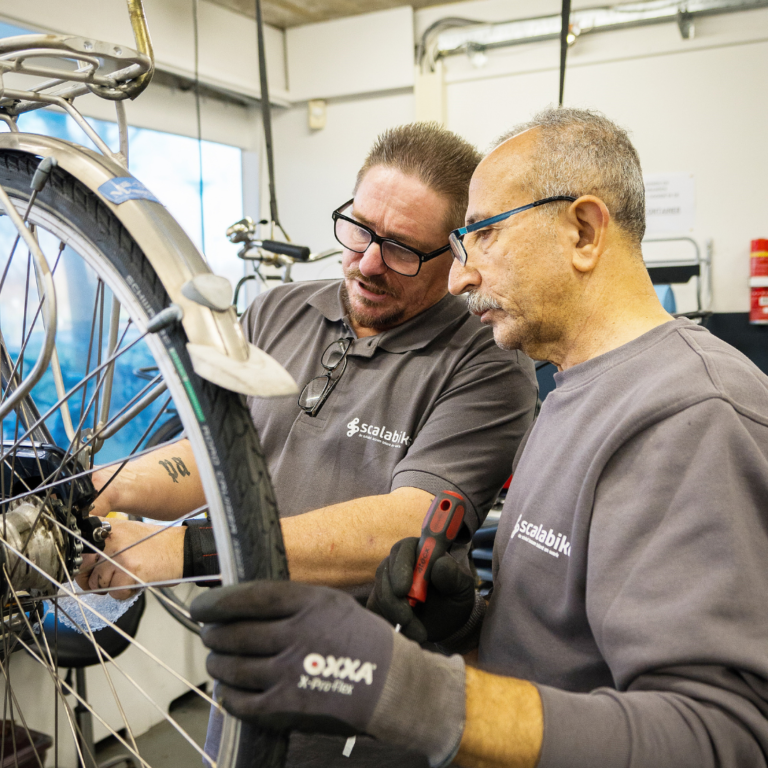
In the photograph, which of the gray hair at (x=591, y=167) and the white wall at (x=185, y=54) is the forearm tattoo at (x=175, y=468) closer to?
the gray hair at (x=591, y=167)

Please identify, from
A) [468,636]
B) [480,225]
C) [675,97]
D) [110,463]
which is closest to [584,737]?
[468,636]

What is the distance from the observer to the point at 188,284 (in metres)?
0.57

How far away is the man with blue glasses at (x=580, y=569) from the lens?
543mm

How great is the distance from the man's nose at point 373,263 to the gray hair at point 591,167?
37cm

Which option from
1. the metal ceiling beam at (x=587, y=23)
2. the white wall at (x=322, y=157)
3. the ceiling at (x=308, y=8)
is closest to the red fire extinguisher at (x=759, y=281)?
the metal ceiling beam at (x=587, y=23)

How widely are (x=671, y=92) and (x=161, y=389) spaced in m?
3.66

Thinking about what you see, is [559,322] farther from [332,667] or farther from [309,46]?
[309,46]

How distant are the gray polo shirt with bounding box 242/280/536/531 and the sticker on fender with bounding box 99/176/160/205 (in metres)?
0.56

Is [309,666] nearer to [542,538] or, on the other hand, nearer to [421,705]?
[421,705]

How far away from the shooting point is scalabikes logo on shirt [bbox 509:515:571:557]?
0.78 meters

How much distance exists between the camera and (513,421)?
1140 mm

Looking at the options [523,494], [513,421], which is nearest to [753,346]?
[513,421]

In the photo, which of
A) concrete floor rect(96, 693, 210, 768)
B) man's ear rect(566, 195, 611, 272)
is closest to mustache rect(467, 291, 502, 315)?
man's ear rect(566, 195, 611, 272)

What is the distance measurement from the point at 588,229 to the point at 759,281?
117 inches
